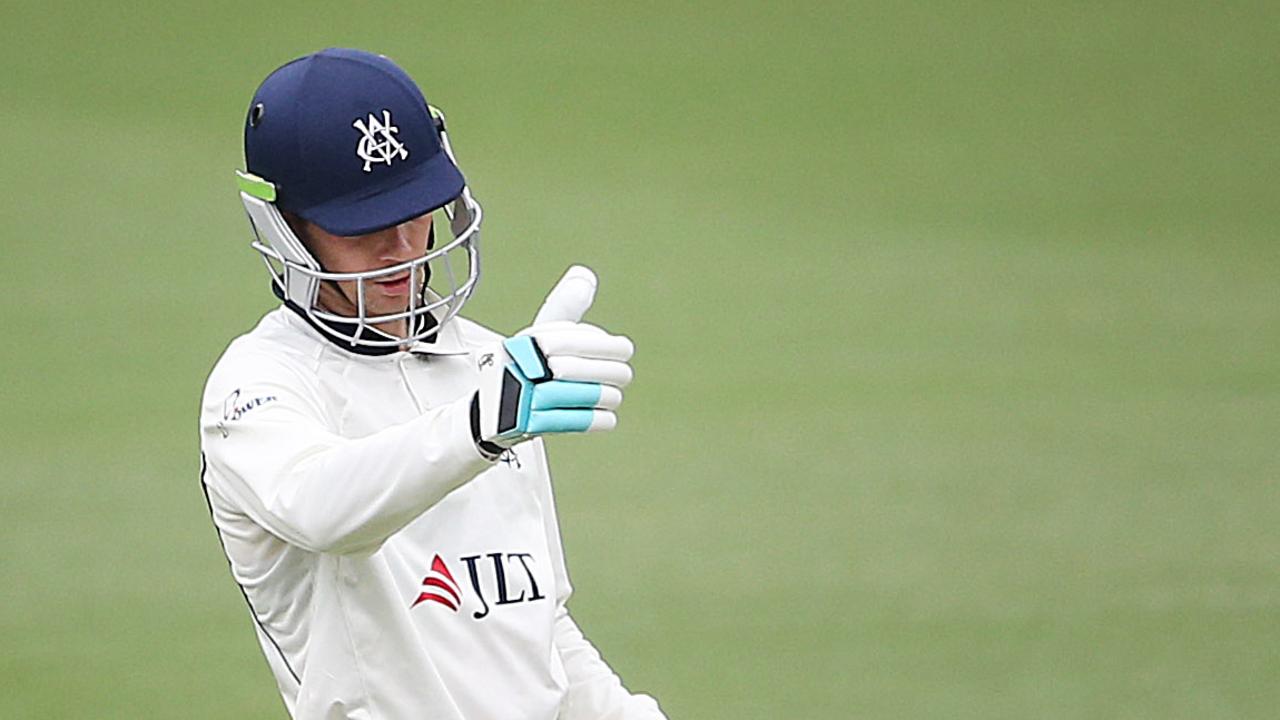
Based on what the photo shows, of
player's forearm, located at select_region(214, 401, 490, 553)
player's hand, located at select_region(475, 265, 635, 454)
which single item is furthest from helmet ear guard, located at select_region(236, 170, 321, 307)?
player's hand, located at select_region(475, 265, 635, 454)

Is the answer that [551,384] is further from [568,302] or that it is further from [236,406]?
[236,406]

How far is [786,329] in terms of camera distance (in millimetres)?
5113

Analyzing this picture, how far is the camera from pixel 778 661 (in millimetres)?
3986

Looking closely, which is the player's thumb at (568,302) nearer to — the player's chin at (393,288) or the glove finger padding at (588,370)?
the glove finger padding at (588,370)

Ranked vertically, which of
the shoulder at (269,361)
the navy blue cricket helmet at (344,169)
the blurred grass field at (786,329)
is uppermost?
the navy blue cricket helmet at (344,169)

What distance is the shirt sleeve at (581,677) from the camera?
2195 millimetres

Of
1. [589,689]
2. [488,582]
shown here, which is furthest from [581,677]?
[488,582]

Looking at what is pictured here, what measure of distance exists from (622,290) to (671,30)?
42.9 inches

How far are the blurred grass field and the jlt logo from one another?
1.84 m

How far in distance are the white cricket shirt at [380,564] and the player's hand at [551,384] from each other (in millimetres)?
213

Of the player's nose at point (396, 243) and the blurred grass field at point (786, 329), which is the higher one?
the player's nose at point (396, 243)

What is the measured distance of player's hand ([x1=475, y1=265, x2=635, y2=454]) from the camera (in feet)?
5.31

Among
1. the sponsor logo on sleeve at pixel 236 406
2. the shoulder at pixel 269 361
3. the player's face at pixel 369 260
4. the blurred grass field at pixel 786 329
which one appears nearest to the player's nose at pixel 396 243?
the player's face at pixel 369 260

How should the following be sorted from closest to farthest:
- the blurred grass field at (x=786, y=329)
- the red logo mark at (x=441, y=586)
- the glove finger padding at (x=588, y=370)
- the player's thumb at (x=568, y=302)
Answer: the glove finger padding at (x=588, y=370), the player's thumb at (x=568, y=302), the red logo mark at (x=441, y=586), the blurred grass field at (x=786, y=329)
